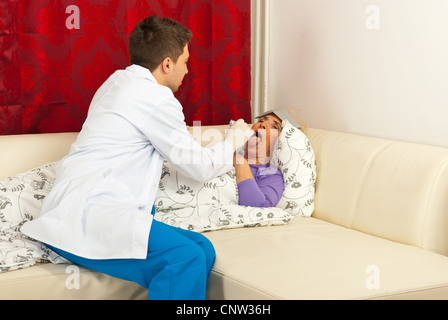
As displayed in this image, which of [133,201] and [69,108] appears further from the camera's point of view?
[69,108]

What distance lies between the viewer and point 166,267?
1.70 meters

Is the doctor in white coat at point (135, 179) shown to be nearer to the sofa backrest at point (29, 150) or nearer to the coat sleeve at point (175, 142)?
the coat sleeve at point (175, 142)

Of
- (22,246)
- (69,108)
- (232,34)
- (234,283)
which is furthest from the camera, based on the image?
(232,34)

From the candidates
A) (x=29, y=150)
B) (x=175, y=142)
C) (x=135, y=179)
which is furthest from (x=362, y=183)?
(x=29, y=150)

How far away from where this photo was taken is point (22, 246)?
1874mm

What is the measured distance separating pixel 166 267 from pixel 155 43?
763 millimetres

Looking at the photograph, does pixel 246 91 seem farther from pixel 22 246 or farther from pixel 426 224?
pixel 22 246

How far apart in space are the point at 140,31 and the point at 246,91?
3.79 ft

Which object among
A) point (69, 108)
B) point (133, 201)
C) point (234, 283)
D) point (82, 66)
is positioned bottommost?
point (234, 283)

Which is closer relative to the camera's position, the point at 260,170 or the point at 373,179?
the point at 373,179

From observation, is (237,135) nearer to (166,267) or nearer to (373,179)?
(373,179)

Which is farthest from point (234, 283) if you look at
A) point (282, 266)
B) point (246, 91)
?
point (246, 91)

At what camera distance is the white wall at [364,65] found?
89.5 inches
